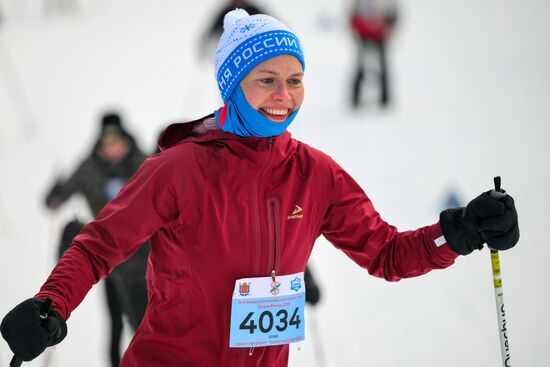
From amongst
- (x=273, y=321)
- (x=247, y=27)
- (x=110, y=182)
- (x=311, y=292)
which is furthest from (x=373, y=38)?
(x=273, y=321)

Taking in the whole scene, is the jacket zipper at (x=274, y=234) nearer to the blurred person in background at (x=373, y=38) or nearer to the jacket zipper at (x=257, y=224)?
the jacket zipper at (x=257, y=224)

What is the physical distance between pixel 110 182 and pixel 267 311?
94.8 inches

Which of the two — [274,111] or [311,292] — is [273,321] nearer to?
[274,111]

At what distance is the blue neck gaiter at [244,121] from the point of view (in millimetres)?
2396

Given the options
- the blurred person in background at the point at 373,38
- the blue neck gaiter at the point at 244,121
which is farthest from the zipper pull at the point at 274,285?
the blurred person in background at the point at 373,38

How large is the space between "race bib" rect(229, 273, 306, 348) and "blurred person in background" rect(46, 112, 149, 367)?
6.24 ft

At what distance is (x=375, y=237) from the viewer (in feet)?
8.47

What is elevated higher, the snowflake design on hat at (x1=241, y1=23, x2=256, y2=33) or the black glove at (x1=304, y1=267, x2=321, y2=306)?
the snowflake design on hat at (x1=241, y1=23, x2=256, y2=33)

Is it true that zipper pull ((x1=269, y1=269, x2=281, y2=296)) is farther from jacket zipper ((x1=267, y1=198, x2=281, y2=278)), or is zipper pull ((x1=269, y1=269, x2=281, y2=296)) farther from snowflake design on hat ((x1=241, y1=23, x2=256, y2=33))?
snowflake design on hat ((x1=241, y1=23, x2=256, y2=33))

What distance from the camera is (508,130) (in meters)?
9.16

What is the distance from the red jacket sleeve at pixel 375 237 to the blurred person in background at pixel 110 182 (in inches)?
75.8

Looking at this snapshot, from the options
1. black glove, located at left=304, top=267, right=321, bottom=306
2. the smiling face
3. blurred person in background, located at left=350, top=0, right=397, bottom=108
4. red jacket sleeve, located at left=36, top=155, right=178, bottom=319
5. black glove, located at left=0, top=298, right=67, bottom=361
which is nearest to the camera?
black glove, located at left=0, top=298, right=67, bottom=361

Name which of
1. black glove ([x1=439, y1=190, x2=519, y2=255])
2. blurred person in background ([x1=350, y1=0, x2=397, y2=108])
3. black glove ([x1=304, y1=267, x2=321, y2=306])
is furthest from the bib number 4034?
blurred person in background ([x1=350, y1=0, x2=397, y2=108])

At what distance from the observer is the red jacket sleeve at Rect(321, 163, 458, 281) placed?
2.54 m
